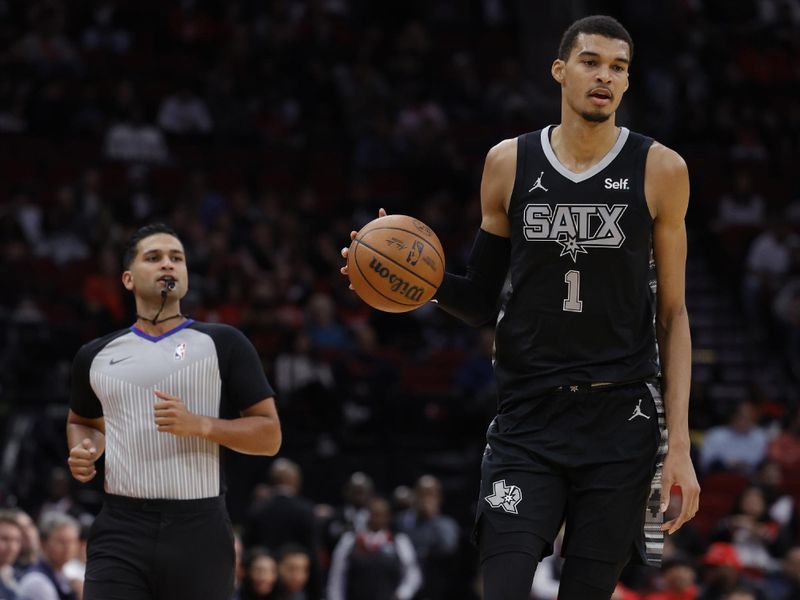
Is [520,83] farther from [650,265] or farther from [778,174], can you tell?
[650,265]

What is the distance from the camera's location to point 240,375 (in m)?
5.18

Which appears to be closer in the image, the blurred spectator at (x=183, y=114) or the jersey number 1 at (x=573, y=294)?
the jersey number 1 at (x=573, y=294)

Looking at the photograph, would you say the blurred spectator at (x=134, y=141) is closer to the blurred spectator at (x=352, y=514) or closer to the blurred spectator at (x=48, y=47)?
the blurred spectator at (x=48, y=47)

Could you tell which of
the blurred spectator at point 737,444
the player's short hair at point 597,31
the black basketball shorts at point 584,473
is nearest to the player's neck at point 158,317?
the black basketball shorts at point 584,473

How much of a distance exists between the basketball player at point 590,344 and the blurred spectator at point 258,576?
6.17 meters

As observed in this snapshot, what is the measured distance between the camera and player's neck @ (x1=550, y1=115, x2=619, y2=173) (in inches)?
168

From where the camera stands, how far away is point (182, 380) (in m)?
5.12

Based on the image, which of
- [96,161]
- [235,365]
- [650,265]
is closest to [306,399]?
[96,161]

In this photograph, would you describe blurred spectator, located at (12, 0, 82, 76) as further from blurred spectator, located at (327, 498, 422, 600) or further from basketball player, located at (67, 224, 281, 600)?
basketball player, located at (67, 224, 281, 600)

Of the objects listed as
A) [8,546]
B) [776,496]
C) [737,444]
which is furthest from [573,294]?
[737,444]

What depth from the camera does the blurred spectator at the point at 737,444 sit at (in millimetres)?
14134

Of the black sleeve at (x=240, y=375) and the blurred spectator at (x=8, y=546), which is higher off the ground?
the black sleeve at (x=240, y=375)

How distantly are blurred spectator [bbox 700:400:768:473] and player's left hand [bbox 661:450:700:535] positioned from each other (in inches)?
405

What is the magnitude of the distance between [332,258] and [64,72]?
434 cm
